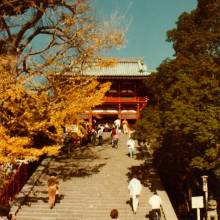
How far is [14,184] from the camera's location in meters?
17.9

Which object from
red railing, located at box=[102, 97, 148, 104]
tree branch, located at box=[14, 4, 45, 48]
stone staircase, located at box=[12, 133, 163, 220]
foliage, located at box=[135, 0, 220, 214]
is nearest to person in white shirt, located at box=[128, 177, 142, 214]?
stone staircase, located at box=[12, 133, 163, 220]

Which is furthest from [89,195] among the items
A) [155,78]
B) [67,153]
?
[155,78]

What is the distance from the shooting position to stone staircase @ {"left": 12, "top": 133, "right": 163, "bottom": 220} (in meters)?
16.1

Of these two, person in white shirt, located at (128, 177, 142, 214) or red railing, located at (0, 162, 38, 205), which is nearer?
person in white shirt, located at (128, 177, 142, 214)

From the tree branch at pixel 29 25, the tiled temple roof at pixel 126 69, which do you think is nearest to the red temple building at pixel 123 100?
the tiled temple roof at pixel 126 69

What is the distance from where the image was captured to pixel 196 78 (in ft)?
59.2

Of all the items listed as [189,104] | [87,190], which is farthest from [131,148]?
[189,104]

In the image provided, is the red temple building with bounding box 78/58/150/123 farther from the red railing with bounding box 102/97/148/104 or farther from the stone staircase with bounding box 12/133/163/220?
the stone staircase with bounding box 12/133/163/220

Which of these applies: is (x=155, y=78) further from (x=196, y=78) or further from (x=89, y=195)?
(x=89, y=195)

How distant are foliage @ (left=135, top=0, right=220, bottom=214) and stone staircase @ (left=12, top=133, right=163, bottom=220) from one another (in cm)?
238

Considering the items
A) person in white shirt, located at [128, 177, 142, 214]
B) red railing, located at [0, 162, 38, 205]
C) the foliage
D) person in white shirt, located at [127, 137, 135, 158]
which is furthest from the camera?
person in white shirt, located at [127, 137, 135, 158]

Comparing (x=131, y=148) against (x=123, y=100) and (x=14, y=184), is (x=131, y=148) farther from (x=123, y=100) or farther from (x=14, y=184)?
(x=123, y=100)

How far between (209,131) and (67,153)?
12035mm

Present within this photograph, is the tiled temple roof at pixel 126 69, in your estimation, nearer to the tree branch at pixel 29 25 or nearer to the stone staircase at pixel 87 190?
the stone staircase at pixel 87 190
